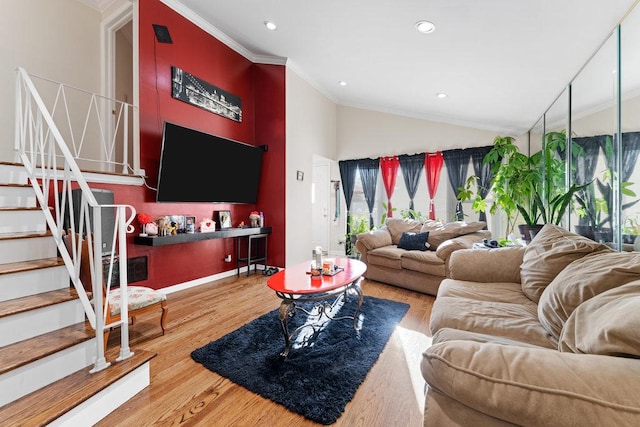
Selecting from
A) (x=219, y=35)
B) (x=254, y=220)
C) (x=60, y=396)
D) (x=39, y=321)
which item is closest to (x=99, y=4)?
(x=219, y=35)

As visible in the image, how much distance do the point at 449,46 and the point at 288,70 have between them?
2589 mm

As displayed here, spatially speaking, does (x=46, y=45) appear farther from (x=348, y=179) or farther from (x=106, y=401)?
(x=348, y=179)

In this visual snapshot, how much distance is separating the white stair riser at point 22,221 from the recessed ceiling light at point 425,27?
3534 millimetres

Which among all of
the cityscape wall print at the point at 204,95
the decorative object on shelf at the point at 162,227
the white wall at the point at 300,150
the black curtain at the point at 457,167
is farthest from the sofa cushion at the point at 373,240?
the cityscape wall print at the point at 204,95

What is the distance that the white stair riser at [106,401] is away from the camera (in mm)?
1348

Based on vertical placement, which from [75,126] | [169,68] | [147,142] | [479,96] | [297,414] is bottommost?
[297,414]

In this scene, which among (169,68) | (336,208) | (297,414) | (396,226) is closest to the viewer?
(297,414)

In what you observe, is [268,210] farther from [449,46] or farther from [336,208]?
[449,46]

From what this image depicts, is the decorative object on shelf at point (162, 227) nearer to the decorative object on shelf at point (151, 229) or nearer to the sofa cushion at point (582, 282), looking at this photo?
the decorative object on shelf at point (151, 229)

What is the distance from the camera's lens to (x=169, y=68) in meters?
3.53

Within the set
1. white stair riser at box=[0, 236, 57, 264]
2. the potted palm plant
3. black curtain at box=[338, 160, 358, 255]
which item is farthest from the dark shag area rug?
black curtain at box=[338, 160, 358, 255]

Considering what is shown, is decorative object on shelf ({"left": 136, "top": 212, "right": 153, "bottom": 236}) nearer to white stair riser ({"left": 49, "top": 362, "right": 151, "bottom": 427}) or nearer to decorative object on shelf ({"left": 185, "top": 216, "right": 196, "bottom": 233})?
decorative object on shelf ({"left": 185, "top": 216, "right": 196, "bottom": 233})

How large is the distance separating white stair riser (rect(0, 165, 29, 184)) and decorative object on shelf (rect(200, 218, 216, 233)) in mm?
1727

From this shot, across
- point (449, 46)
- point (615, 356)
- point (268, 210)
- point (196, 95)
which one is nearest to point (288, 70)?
point (196, 95)
